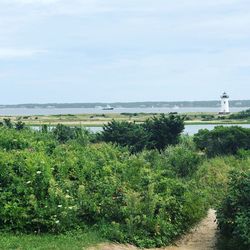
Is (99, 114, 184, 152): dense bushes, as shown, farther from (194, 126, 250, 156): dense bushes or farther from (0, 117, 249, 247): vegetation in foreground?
(0, 117, 249, 247): vegetation in foreground

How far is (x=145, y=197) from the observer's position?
10492 mm

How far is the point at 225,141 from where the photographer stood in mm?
27453

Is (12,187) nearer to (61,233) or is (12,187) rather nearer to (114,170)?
(61,233)

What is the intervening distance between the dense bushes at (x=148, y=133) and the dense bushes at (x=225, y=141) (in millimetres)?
2174

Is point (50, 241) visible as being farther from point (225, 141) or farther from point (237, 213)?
point (225, 141)

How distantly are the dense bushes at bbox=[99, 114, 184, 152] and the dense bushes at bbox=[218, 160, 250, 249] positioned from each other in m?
17.7

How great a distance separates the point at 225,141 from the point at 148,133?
14.2 feet

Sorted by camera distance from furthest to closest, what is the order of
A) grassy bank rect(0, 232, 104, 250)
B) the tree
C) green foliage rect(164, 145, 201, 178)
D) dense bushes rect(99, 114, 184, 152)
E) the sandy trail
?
the tree
dense bushes rect(99, 114, 184, 152)
green foliage rect(164, 145, 201, 178)
the sandy trail
grassy bank rect(0, 232, 104, 250)

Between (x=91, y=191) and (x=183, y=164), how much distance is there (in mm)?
8832

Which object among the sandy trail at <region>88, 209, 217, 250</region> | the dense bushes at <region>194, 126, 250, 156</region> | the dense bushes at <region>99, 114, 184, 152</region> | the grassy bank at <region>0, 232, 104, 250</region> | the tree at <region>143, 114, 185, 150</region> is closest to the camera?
the grassy bank at <region>0, 232, 104, 250</region>

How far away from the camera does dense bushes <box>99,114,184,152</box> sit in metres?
28.9

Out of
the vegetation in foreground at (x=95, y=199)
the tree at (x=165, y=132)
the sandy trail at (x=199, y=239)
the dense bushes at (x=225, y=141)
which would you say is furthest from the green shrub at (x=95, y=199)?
the tree at (x=165, y=132)

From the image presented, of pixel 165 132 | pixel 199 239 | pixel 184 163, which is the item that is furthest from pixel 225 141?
pixel 199 239

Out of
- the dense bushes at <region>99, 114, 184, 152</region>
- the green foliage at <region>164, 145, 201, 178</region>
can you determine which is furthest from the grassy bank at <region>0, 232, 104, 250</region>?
the dense bushes at <region>99, 114, 184, 152</region>
